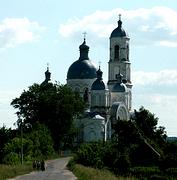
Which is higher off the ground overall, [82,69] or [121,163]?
[82,69]

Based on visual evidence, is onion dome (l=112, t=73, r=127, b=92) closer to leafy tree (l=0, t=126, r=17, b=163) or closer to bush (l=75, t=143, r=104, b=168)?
leafy tree (l=0, t=126, r=17, b=163)

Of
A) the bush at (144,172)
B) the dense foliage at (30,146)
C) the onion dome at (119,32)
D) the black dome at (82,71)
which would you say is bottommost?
the bush at (144,172)

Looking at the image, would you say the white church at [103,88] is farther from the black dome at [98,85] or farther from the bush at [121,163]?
the bush at [121,163]

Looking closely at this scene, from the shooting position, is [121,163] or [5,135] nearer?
[121,163]

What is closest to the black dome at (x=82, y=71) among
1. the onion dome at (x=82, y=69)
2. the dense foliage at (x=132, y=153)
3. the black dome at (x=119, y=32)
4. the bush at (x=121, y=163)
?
the onion dome at (x=82, y=69)

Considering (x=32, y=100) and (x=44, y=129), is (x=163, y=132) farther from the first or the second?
(x=32, y=100)

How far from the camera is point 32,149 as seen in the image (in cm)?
6275

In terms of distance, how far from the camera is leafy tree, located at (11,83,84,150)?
80.9m

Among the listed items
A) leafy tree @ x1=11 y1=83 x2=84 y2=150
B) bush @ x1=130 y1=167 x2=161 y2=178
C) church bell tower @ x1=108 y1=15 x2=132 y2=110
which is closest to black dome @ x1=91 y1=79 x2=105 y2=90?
church bell tower @ x1=108 y1=15 x2=132 y2=110

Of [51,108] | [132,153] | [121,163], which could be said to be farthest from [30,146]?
[51,108]

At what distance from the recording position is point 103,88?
4139 inches

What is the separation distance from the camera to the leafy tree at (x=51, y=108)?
80.9 metres

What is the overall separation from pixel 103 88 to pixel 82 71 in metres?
5.69

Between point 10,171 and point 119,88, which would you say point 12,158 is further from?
point 119,88
